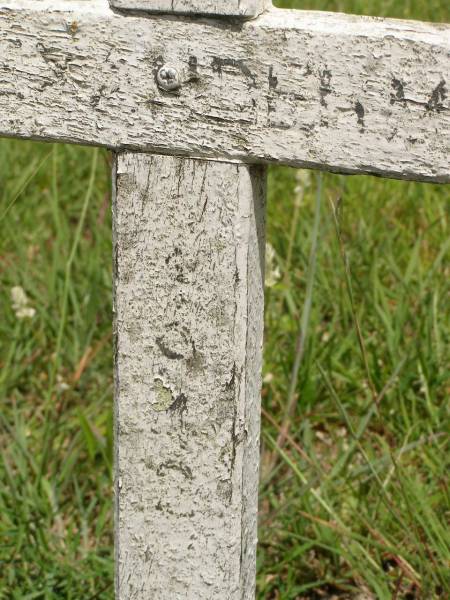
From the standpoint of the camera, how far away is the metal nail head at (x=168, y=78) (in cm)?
106

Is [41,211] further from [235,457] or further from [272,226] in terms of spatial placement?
[235,457]

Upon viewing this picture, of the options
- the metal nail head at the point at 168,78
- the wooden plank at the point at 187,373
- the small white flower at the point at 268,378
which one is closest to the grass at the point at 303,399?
the small white flower at the point at 268,378

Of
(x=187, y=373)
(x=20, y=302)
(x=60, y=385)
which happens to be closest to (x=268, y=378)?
(x=60, y=385)

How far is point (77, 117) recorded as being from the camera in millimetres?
1123

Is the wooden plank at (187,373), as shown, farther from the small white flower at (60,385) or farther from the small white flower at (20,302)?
the small white flower at (20,302)

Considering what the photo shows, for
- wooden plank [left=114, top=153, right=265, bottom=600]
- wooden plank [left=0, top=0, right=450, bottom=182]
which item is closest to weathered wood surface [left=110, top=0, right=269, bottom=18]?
wooden plank [left=0, top=0, right=450, bottom=182]

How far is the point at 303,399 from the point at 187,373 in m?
0.99

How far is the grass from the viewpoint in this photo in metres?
1.74

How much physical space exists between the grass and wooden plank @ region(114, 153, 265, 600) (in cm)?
24

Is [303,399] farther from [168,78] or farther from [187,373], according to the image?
[168,78]

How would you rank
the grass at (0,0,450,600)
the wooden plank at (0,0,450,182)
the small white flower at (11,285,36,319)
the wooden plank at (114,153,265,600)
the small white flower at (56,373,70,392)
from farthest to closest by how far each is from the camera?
1. the small white flower at (11,285,36,319)
2. the small white flower at (56,373,70,392)
3. the grass at (0,0,450,600)
4. the wooden plank at (114,153,265,600)
5. the wooden plank at (0,0,450,182)

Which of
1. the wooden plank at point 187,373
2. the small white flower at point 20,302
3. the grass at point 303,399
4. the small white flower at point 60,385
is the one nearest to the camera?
the wooden plank at point 187,373

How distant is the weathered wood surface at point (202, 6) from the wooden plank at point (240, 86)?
0.01 metres

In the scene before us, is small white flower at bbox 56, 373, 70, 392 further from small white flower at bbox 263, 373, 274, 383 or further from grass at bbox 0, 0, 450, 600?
small white flower at bbox 263, 373, 274, 383
